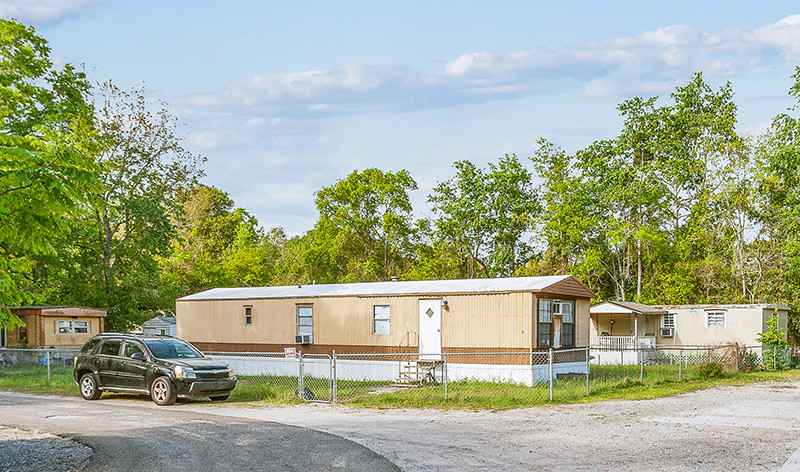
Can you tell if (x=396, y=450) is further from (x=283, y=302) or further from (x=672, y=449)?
(x=283, y=302)

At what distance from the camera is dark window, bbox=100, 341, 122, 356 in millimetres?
16188

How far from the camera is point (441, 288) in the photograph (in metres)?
21.7

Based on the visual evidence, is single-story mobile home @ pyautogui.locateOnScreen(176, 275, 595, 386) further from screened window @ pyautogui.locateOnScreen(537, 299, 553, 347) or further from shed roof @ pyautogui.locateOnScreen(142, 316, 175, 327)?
shed roof @ pyautogui.locateOnScreen(142, 316, 175, 327)

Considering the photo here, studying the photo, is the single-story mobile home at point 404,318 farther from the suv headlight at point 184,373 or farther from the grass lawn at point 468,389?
the suv headlight at point 184,373

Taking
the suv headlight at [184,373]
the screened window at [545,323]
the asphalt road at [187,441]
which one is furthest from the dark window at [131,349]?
the screened window at [545,323]

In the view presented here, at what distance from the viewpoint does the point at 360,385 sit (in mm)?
20188

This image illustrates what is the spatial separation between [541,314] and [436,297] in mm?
3097

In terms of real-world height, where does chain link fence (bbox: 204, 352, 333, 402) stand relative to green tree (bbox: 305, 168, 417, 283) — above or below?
below

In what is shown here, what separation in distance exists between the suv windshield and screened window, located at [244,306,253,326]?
8648mm

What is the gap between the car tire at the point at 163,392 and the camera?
14906 millimetres

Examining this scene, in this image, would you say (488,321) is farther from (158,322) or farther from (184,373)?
(158,322)

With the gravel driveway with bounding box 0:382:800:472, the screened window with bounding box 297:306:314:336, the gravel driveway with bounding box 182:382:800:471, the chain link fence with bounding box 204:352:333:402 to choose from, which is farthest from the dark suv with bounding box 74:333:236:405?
the screened window with bounding box 297:306:314:336

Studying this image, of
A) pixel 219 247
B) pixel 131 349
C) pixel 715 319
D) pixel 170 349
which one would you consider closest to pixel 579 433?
pixel 170 349

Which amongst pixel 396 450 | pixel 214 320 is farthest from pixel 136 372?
pixel 214 320
